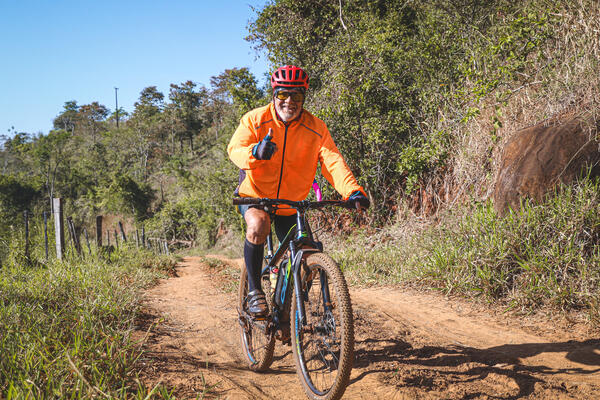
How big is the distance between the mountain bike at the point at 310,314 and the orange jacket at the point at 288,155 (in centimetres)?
34

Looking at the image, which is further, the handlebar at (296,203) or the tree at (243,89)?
the tree at (243,89)

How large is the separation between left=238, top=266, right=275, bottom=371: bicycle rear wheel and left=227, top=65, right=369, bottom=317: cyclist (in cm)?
20

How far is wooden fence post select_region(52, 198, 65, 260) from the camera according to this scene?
6.84 meters

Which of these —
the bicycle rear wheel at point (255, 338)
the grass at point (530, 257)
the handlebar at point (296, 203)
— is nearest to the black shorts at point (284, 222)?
the bicycle rear wheel at point (255, 338)

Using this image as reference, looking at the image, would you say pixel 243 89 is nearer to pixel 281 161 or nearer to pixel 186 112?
pixel 281 161

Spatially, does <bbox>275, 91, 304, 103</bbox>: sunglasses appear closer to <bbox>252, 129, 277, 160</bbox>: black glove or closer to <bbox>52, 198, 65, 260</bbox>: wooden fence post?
<bbox>252, 129, 277, 160</bbox>: black glove

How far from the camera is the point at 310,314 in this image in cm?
256

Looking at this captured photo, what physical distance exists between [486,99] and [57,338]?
7.10 metres

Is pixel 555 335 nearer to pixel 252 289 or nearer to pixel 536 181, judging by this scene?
pixel 536 181

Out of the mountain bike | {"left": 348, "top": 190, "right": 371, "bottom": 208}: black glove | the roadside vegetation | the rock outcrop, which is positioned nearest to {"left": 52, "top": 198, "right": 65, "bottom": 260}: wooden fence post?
the roadside vegetation

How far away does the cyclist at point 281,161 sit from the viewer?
9.50ft

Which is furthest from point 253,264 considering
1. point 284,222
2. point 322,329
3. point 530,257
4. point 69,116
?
point 69,116

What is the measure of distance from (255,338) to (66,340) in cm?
146

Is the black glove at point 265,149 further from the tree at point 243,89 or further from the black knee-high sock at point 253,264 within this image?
the tree at point 243,89
